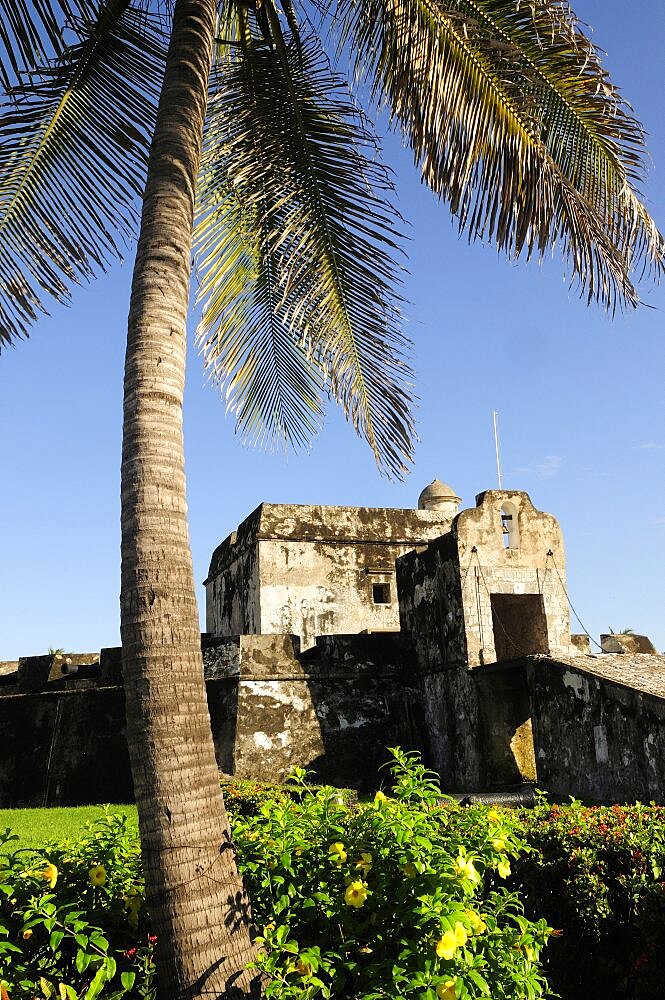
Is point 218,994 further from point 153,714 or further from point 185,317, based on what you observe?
point 185,317

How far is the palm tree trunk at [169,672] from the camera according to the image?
2.93 meters

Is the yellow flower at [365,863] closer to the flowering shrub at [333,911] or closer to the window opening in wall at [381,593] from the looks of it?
the flowering shrub at [333,911]

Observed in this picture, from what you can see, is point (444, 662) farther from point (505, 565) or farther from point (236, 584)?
→ point (236, 584)

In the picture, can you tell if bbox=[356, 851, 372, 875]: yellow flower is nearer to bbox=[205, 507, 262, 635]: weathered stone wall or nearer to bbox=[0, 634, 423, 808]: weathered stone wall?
bbox=[0, 634, 423, 808]: weathered stone wall

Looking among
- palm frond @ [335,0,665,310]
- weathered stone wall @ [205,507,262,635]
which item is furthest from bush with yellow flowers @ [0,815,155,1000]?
weathered stone wall @ [205,507,262,635]

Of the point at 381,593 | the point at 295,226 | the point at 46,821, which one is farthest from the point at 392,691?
the point at 295,226

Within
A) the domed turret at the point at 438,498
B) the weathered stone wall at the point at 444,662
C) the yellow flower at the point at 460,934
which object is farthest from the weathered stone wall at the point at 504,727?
the domed turret at the point at 438,498

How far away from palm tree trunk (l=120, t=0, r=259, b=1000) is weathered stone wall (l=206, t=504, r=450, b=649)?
1489cm

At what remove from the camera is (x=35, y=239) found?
600cm

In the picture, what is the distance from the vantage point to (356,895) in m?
3.09

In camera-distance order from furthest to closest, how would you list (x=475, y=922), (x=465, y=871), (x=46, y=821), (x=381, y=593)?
(x=381, y=593), (x=46, y=821), (x=465, y=871), (x=475, y=922)

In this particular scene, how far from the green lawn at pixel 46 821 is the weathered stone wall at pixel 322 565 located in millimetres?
6738

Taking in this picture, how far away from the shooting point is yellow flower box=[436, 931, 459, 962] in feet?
8.86

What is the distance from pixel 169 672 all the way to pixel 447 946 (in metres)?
1.29
